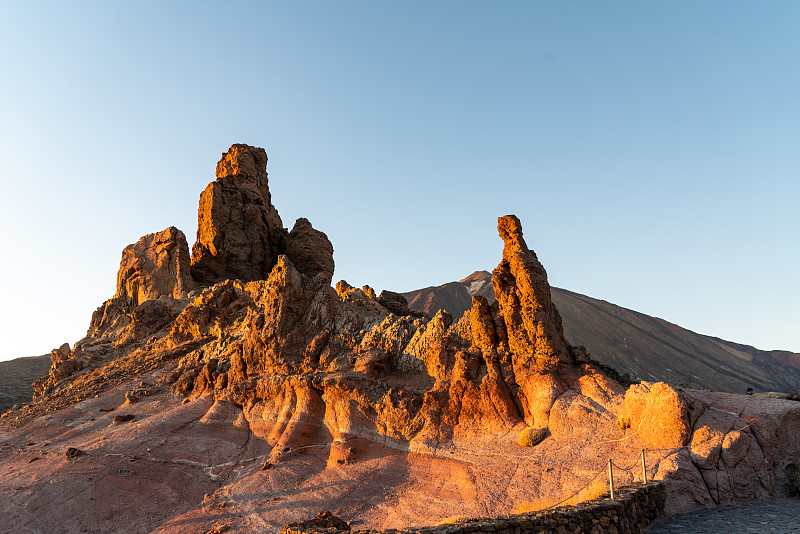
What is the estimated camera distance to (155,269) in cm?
3719

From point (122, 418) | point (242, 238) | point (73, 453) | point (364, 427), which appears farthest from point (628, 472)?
point (242, 238)

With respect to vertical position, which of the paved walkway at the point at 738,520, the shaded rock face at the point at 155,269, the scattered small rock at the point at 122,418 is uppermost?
the shaded rock face at the point at 155,269

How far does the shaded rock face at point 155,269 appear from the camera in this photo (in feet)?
120

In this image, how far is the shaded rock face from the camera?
36.6 meters

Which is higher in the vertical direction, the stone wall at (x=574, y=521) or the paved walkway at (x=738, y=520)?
the stone wall at (x=574, y=521)

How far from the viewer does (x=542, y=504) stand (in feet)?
40.4

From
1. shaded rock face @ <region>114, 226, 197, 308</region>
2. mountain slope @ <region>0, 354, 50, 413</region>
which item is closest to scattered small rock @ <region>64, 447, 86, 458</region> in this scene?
shaded rock face @ <region>114, 226, 197, 308</region>

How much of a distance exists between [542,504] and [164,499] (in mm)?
11370

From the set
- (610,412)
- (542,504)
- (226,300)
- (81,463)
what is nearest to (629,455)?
(610,412)

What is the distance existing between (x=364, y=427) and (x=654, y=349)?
247 ft

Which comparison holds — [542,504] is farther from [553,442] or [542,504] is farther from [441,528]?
[441,528]

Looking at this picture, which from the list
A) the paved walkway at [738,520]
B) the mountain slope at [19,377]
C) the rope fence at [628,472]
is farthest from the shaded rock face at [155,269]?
the paved walkway at [738,520]

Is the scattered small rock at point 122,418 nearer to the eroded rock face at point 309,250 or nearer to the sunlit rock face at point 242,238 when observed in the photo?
the sunlit rock face at point 242,238

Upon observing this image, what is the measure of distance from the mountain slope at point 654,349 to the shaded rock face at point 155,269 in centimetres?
3866
